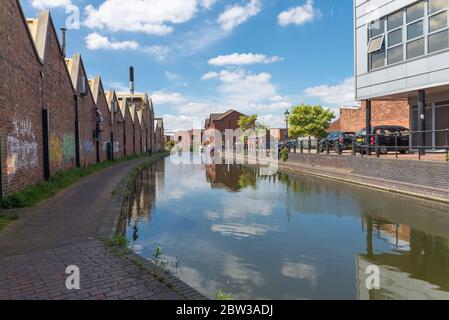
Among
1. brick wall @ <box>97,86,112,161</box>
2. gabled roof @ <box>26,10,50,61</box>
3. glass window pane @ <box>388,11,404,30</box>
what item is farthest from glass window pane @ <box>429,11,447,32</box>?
brick wall @ <box>97,86,112,161</box>

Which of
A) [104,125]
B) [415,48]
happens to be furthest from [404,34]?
[104,125]

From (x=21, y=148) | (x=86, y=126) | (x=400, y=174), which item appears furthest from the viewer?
(x=86, y=126)

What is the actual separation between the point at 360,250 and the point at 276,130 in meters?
70.9

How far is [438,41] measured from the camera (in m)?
14.0

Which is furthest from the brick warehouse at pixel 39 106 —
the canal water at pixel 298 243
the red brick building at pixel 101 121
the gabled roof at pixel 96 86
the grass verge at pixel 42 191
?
the canal water at pixel 298 243

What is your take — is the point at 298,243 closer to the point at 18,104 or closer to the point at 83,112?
the point at 18,104

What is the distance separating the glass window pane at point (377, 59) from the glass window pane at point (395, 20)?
1.16 metres

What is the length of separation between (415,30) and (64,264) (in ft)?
52.8

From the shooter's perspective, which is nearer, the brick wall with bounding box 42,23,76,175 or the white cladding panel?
the brick wall with bounding box 42,23,76,175

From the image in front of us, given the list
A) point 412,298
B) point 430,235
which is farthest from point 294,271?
point 430,235

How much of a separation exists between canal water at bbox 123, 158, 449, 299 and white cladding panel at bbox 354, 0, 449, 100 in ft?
19.9

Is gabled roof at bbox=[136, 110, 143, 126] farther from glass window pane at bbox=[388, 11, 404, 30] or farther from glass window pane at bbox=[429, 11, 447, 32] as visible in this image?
glass window pane at bbox=[429, 11, 447, 32]

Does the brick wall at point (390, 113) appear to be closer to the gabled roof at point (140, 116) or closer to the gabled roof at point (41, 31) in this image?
the gabled roof at point (41, 31)

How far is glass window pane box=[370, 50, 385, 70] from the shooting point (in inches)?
661
